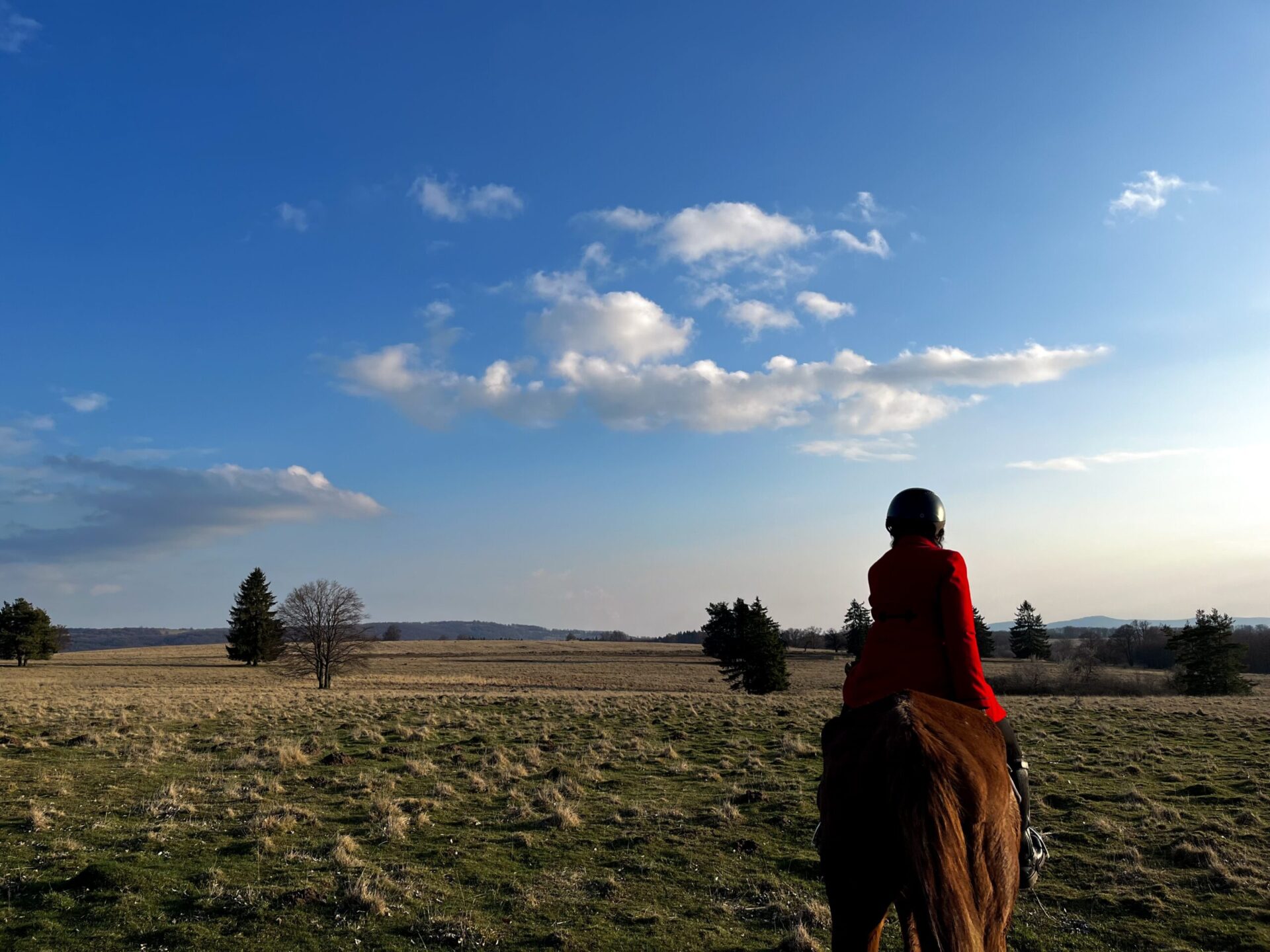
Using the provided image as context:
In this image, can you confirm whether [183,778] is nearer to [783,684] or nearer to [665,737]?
[665,737]

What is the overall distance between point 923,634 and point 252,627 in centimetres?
7730

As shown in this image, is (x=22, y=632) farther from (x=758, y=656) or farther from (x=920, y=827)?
(x=920, y=827)

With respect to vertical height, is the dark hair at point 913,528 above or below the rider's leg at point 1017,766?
above

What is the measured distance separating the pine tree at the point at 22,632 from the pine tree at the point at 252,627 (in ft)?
60.5

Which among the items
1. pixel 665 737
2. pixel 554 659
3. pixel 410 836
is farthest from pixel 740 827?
pixel 554 659

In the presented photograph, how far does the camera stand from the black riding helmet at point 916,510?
4.73 metres

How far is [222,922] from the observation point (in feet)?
23.1

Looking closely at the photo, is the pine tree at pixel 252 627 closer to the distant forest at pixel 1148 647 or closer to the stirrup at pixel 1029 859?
the distant forest at pixel 1148 647

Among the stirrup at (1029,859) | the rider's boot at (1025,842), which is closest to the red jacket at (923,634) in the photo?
the rider's boot at (1025,842)

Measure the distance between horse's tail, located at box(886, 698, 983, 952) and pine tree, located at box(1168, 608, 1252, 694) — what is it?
5842 centimetres

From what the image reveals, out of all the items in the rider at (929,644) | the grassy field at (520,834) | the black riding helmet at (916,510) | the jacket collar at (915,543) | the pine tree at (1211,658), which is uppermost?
the black riding helmet at (916,510)

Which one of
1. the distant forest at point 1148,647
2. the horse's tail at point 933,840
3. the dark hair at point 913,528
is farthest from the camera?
the distant forest at point 1148,647

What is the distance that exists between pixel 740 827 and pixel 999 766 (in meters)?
8.58

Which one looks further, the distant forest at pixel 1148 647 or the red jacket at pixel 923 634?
the distant forest at pixel 1148 647
